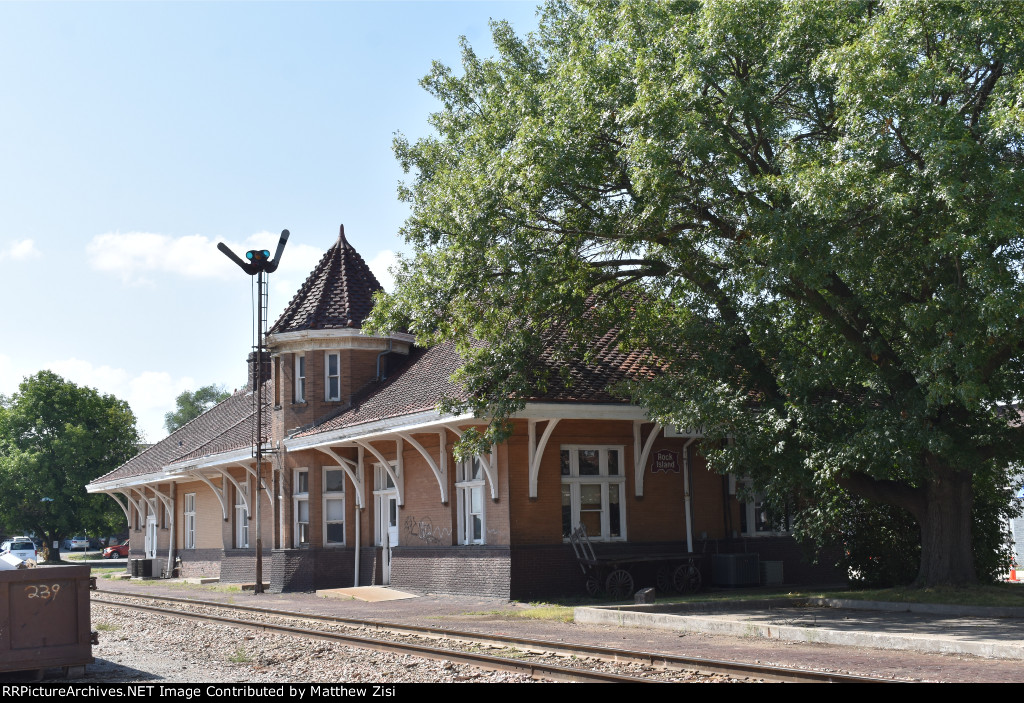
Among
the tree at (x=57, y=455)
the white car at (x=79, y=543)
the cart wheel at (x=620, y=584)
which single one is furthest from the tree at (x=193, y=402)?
the cart wheel at (x=620, y=584)

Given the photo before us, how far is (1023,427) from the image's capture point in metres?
16.8

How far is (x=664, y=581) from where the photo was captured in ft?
72.7

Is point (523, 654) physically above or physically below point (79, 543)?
above

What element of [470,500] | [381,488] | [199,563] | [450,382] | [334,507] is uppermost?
[450,382]

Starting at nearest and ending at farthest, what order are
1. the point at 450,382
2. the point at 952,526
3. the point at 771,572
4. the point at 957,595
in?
1. the point at 957,595
2. the point at 952,526
3. the point at 450,382
4. the point at 771,572

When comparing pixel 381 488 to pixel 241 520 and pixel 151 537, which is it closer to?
pixel 241 520

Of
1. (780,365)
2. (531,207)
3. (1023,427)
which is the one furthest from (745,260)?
(1023,427)

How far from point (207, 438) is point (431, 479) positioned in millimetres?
18429

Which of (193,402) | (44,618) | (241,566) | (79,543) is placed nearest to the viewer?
(44,618)

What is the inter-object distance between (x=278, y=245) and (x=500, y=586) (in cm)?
1213

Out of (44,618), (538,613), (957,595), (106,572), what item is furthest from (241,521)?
(957,595)

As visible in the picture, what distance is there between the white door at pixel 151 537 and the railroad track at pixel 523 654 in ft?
87.9

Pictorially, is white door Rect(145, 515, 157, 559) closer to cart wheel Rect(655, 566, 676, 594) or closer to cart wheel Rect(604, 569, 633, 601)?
cart wheel Rect(655, 566, 676, 594)
